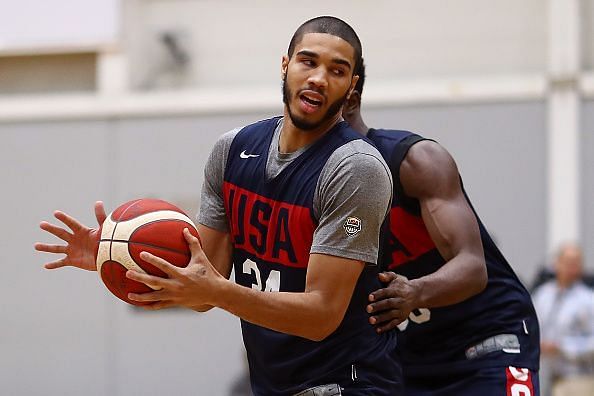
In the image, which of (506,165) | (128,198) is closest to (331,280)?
(506,165)

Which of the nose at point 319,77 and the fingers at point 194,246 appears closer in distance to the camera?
the fingers at point 194,246

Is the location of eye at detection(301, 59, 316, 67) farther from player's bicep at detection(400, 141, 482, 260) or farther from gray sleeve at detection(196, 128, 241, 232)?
player's bicep at detection(400, 141, 482, 260)

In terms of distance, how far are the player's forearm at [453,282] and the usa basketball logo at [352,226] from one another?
0.59 metres

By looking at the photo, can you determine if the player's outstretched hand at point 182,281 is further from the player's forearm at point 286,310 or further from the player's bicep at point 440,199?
the player's bicep at point 440,199

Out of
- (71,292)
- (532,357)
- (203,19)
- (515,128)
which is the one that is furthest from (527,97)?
(532,357)

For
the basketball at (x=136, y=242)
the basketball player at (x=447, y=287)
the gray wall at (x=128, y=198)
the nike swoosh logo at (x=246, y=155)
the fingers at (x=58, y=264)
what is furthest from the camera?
the gray wall at (x=128, y=198)

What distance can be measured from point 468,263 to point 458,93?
8.03m

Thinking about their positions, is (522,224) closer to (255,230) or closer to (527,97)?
(527,97)

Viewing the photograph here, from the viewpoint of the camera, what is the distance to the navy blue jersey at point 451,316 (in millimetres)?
5145

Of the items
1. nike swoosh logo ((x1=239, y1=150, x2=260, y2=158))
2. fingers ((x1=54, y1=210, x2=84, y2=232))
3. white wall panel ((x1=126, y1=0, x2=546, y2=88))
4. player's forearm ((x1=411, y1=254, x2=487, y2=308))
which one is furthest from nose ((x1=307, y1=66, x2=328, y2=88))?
white wall panel ((x1=126, y1=0, x2=546, y2=88))

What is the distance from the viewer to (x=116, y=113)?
14.1m

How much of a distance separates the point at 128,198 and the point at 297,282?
971 centimetres

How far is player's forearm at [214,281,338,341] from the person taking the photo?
3.95 m

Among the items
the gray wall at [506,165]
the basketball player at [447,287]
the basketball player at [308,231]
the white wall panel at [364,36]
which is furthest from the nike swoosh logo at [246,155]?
the white wall panel at [364,36]
